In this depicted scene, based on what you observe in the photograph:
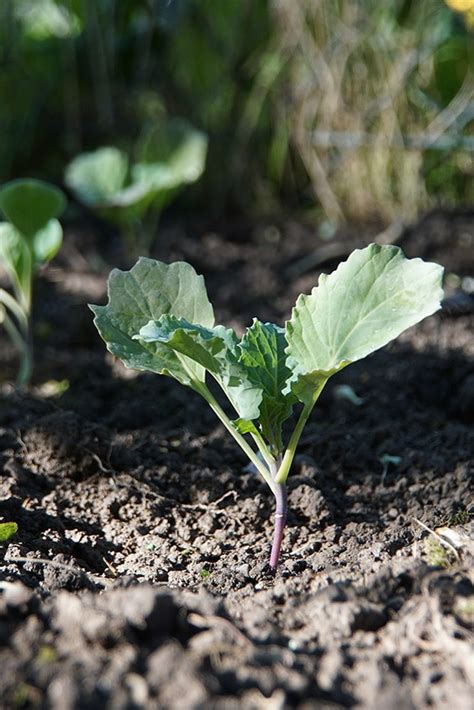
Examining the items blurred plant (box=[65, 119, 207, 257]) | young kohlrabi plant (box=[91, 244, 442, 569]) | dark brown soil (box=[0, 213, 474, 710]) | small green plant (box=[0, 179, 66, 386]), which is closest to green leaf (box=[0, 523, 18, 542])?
dark brown soil (box=[0, 213, 474, 710])

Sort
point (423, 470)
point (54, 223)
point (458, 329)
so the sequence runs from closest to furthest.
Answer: point (423, 470)
point (54, 223)
point (458, 329)

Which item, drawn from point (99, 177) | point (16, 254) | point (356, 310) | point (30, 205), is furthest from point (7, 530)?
point (99, 177)

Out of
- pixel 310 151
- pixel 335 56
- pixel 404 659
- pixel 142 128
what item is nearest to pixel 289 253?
pixel 310 151

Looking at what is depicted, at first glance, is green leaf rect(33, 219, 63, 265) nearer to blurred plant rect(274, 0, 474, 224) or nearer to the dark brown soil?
the dark brown soil

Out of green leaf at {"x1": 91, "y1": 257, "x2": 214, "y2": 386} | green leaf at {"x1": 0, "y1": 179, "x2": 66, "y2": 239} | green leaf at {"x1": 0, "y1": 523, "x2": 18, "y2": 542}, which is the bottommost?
green leaf at {"x1": 0, "y1": 523, "x2": 18, "y2": 542}

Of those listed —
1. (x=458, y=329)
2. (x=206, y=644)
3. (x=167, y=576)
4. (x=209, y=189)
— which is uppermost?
(x=209, y=189)

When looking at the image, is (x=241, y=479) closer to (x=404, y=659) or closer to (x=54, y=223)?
(x=404, y=659)

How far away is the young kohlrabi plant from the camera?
128cm

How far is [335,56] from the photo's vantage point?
3363 millimetres

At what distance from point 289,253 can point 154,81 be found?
1.16m

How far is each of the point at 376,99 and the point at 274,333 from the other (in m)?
2.21

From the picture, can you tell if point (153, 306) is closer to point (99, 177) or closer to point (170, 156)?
point (99, 177)

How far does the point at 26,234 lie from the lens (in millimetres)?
2223

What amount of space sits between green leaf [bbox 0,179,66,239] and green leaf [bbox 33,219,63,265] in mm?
13
